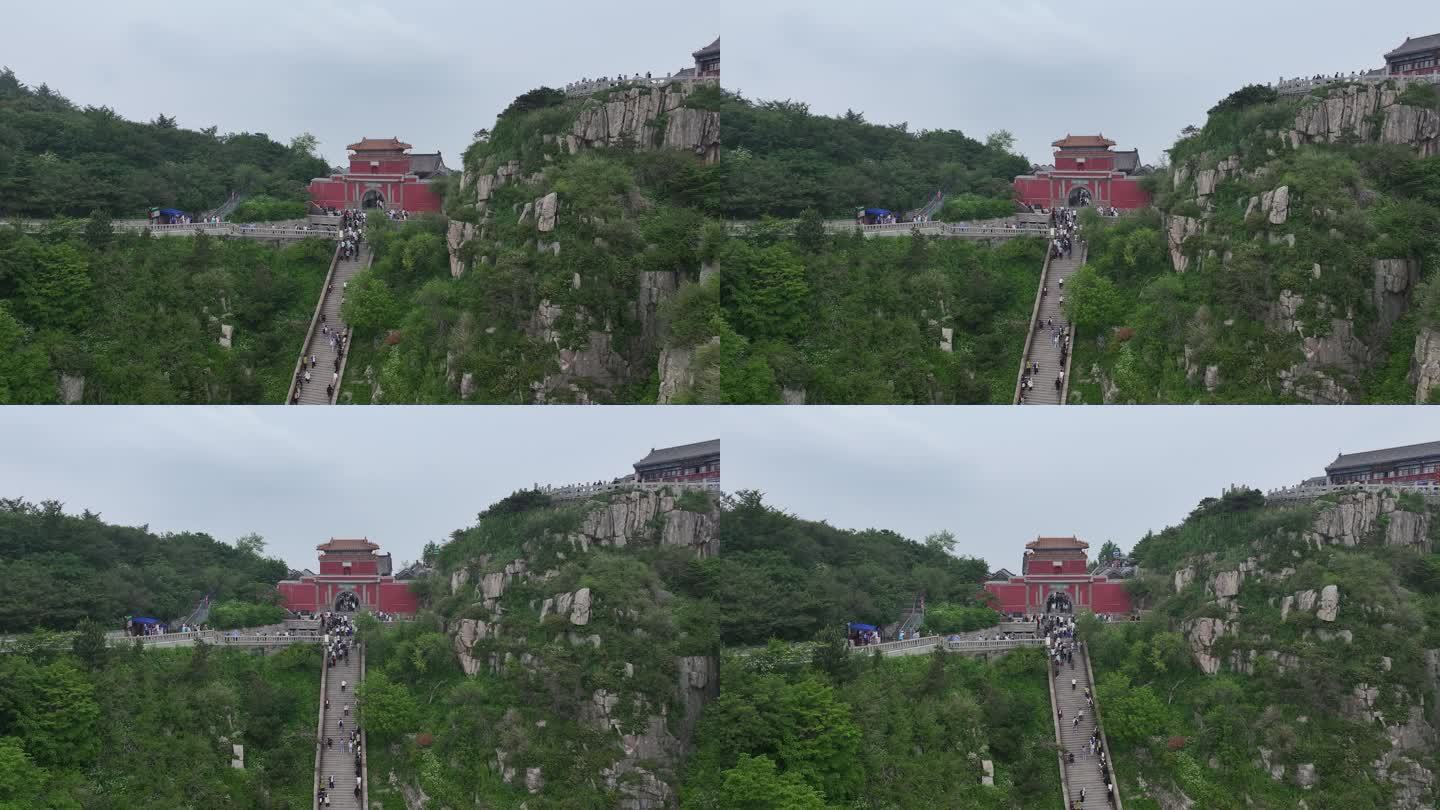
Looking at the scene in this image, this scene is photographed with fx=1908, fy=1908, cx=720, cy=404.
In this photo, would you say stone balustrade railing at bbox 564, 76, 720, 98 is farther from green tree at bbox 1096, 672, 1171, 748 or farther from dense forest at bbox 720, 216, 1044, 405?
green tree at bbox 1096, 672, 1171, 748

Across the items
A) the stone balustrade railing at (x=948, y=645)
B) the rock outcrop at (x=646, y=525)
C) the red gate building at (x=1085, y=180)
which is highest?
the red gate building at (x=1085, y=180)

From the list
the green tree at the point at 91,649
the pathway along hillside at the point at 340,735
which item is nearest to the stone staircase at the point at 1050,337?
the pathway along hillside at the point at 340,735

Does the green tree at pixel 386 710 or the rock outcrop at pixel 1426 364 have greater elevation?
the rock outcrop at pixel 1426 364

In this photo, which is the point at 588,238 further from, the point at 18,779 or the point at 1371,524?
the point at 1371,524

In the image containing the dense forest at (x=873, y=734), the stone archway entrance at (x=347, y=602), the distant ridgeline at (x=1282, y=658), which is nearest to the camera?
the dense forest at (x=873, y=734)

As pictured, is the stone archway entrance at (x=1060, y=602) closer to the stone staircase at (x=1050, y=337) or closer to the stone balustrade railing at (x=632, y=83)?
the stone staircase at (x=1050, y=337)
